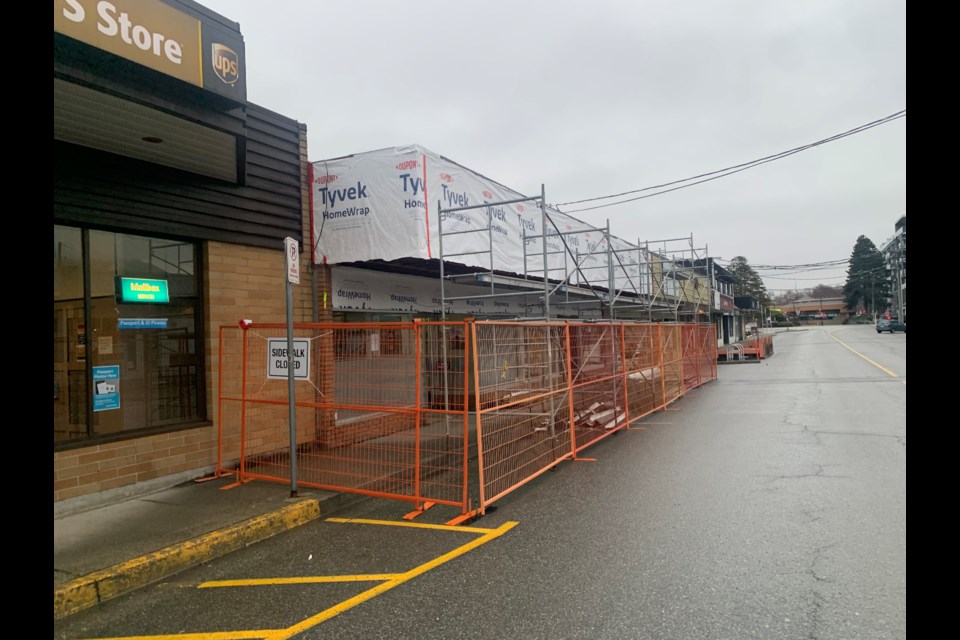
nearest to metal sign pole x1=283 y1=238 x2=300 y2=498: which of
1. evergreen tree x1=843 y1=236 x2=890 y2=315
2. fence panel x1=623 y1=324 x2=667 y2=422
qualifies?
fence panel x1=623 y1=324 x2=667 y2=422

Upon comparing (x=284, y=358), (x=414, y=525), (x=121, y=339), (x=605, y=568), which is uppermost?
(x=121, y=339)

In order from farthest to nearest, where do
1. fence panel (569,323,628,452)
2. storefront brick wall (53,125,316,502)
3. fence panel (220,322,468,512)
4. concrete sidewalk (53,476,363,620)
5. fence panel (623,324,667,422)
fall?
fence panel (623,324,667,422), fence panel (569,323,628,452), fence panel (220,322,468,512), storefront brick wall (53,125,316,502), concrete sidewalk (53,476,363,620)

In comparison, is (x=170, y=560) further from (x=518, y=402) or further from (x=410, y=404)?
(x=518, y=402)

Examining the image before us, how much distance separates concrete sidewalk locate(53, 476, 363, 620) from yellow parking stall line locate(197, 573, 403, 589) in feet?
1.88

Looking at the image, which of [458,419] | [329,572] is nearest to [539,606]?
[329,572]

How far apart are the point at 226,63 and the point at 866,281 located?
126225mm

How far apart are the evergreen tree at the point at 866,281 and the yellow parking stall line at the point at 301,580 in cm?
10748

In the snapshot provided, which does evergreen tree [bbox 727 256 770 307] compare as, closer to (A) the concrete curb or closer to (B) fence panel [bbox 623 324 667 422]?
(B) fence panel [bbox 623 324 667 422]

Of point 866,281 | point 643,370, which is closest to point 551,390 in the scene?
point 643,370

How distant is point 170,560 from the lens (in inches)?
188

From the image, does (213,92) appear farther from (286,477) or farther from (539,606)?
(539,606)

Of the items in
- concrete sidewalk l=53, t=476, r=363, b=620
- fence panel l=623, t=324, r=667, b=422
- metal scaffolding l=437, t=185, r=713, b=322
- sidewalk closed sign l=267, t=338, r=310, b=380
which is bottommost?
concrete sidewalk l=53, t=476, r=363, b=620

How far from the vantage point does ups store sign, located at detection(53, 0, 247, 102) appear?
5305 mm

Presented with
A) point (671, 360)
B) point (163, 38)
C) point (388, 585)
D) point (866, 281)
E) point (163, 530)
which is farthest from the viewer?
point (866, 281)
